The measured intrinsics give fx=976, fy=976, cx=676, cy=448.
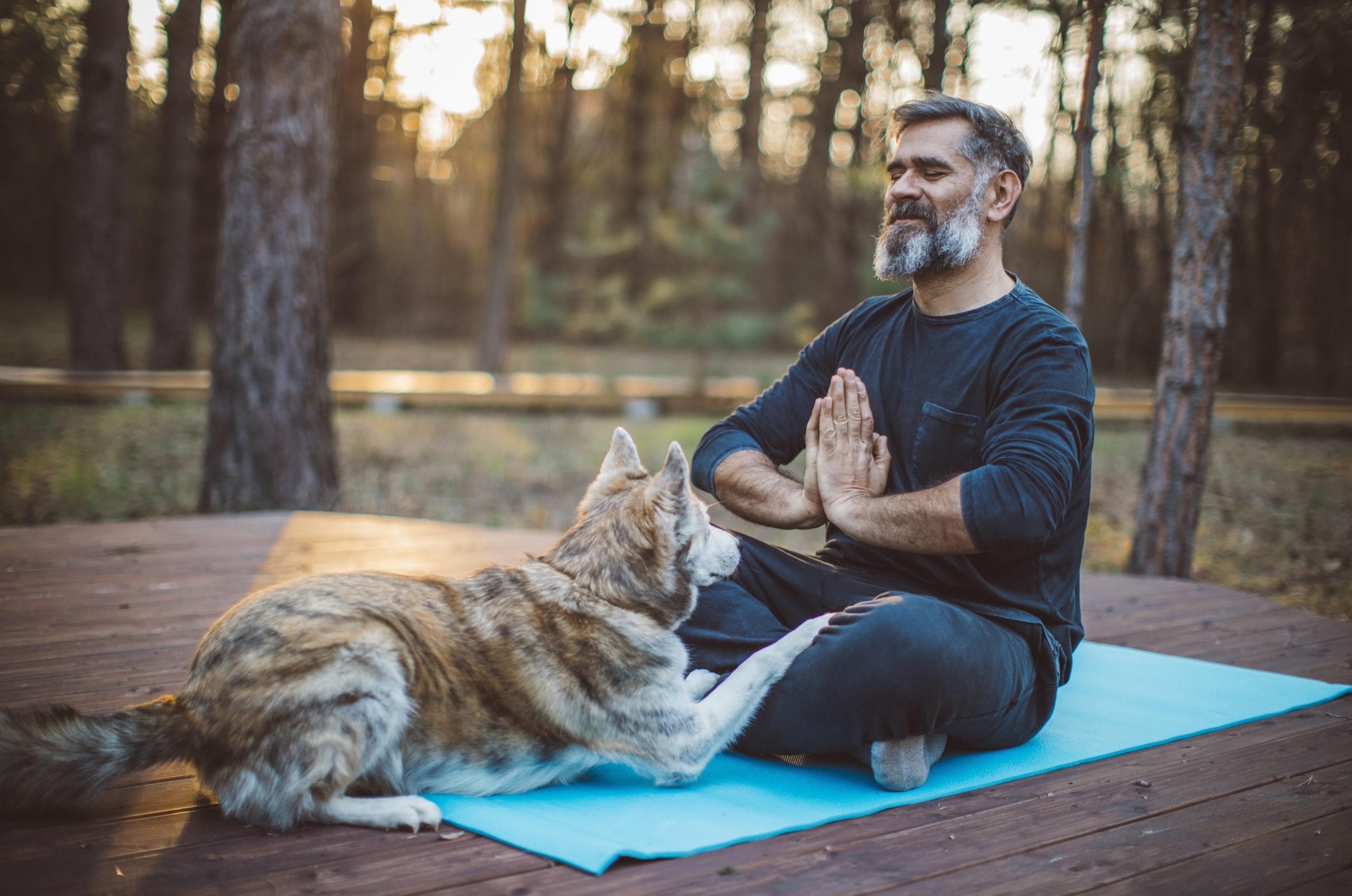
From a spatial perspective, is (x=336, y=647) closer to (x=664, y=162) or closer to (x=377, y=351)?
(x=664, y=162)

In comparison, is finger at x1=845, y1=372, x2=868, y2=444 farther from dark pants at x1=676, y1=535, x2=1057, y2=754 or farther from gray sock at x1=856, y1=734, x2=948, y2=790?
gray sock at x1=856, y1=734, x2=948, y2=790

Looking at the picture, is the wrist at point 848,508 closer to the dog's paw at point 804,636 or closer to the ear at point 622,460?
the dog's paw at point 804,636

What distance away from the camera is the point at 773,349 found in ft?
52.1

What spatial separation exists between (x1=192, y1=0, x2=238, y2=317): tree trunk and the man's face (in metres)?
17.5

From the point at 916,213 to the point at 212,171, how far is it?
2009 cm

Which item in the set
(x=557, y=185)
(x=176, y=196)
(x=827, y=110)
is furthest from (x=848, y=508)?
(x=557, y=185)

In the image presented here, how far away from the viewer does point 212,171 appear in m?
19.9

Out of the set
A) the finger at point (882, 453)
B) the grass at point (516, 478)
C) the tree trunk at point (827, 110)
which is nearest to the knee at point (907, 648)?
the finger at point (882, 453)

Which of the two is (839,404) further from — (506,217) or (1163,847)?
(506,217)

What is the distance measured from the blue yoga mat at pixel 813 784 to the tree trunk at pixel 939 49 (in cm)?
1059

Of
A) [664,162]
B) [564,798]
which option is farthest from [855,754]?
[664,162]

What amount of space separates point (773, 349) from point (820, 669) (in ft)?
43.6

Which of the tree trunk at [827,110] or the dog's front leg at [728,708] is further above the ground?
the tree trunk at [827,110]

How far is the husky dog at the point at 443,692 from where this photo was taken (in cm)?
236
